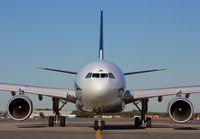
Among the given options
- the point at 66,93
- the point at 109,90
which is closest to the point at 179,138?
the point at 109,90

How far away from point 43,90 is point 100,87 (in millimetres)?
5322

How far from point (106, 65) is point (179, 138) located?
6.12 m

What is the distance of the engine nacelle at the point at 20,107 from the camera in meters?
18.7

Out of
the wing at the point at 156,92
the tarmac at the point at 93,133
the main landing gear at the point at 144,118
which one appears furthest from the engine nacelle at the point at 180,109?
the main landing gear at the point at 144,118

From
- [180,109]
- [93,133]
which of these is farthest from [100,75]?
[180,109]

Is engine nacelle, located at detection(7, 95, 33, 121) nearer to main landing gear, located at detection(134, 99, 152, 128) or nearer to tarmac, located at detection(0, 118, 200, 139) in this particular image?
tarmac, located at detection(0, 118, 200, 139)

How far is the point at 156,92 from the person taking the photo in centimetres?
2073

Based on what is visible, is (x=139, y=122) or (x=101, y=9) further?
(x=101, y=9)

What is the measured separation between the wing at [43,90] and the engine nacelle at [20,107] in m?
1.25

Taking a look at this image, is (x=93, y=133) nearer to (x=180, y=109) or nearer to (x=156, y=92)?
(x=180, y=109)

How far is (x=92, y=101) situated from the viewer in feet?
56.6

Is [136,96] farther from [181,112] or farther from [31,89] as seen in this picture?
[31,89]

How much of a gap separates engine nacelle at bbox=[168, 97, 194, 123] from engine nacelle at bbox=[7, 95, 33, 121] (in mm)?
6763

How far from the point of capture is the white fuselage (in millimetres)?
16828
